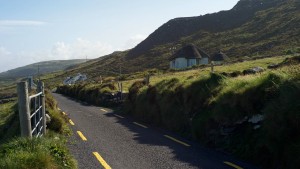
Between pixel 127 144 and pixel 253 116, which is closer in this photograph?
pixel 253 116

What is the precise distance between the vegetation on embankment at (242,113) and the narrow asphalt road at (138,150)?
2.09ft

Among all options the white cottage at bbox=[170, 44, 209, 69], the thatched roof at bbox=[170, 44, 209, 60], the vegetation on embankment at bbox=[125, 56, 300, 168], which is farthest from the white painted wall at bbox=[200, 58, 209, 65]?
the vegetation on embankment at bbox=[125, 56, 300, 168]

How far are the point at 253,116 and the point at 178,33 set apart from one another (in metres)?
148

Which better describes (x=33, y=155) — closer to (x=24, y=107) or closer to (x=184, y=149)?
(x=24, y=107)

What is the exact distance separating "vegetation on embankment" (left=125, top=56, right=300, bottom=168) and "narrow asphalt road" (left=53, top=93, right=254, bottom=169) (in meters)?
0.64

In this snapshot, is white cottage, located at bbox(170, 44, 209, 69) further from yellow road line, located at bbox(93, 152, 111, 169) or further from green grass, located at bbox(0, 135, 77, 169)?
green grass, located at bbox(0, 135, 77, 169)

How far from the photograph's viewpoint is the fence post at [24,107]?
820 centimetres

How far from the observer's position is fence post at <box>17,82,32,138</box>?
820 cm

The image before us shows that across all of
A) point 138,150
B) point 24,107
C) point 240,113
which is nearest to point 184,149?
point 138,150

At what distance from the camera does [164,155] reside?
38.3 feet

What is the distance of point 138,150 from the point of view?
12.5 m

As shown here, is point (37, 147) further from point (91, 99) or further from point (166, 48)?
point (166, 48)

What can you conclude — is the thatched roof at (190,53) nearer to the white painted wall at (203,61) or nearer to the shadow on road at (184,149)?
the white painted wall at (203,61)

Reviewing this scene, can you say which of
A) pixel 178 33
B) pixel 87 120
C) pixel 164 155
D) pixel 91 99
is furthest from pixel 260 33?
pixel 164 155
